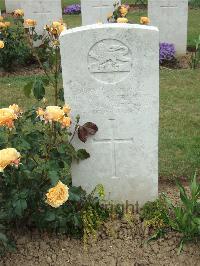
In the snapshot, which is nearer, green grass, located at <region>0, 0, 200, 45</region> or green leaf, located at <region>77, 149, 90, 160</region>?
green leaf, located at <region>77, 149, 90, 160</region>

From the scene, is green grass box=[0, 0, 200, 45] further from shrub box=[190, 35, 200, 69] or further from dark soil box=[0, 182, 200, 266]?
dark soil box=[0, 182, 200, 266]

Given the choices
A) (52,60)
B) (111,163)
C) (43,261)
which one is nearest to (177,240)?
(111,163)

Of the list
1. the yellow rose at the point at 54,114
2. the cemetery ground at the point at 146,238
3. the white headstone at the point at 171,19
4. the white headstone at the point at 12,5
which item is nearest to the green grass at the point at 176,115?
the cemetery ground at the point at 146,238

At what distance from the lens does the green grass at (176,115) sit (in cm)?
475

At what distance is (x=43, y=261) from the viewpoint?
10.9 feet

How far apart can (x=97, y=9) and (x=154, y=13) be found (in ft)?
3.31

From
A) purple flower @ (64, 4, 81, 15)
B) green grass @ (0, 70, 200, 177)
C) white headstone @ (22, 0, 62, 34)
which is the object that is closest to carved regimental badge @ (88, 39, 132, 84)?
green grass @ (0, 70, 200, 177)

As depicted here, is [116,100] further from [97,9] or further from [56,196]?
[97,9]

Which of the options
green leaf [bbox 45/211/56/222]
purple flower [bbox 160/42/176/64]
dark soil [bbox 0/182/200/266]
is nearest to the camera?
green leaf [bbox 45/211/56/222]

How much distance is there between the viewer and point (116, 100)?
11.1 feet

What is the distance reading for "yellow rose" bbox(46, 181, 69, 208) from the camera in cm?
302

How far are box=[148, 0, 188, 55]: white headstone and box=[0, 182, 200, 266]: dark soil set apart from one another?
5786 millimetres

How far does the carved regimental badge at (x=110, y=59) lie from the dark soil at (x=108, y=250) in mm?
1063

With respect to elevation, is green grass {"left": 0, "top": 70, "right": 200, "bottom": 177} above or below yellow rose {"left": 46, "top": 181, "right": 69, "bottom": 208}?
below
